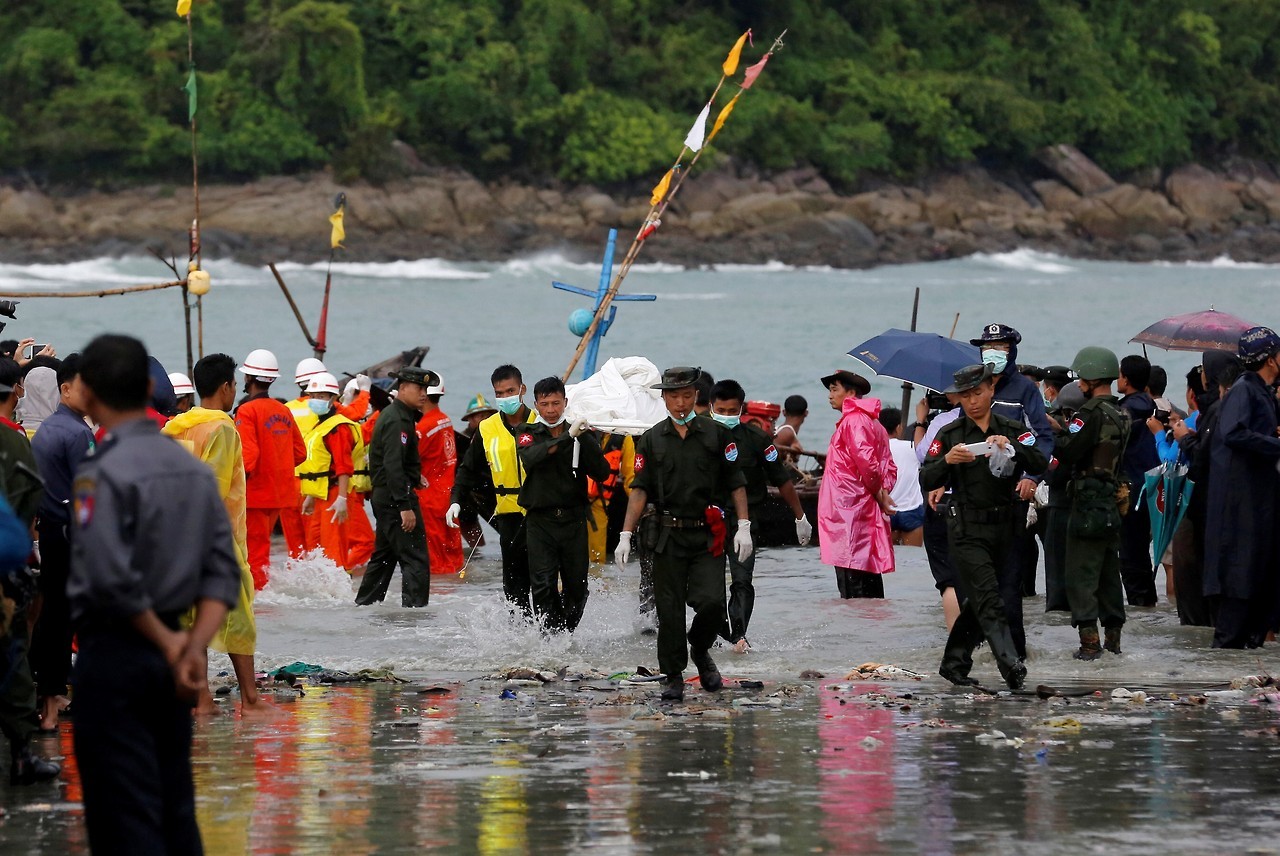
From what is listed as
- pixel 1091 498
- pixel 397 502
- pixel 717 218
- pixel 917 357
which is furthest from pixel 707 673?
pixel 717 218

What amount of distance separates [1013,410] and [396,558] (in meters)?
5.13

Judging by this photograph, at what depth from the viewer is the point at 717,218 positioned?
259 ft

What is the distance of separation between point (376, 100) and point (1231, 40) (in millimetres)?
38605

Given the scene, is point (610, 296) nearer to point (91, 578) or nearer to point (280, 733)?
point (280, 733)

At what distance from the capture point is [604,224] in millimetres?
77062

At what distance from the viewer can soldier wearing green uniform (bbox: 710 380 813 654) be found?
12.0m

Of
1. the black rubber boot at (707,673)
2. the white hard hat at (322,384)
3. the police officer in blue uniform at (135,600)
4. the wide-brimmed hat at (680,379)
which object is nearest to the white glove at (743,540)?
the black rubber boot at (707,673)

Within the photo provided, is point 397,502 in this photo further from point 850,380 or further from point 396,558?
point 850,380

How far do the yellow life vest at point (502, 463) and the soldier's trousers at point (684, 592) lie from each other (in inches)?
119

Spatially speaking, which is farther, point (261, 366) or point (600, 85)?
point (600, 85)

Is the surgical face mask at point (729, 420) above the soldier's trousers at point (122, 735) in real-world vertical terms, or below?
above

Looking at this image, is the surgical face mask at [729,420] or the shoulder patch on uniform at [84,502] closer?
the shoulder patch on uniform at [84,502]

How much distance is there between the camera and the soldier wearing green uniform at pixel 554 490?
12.3 meters

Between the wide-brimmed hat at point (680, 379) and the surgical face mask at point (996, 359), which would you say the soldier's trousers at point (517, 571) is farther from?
the surgical face mask at point (996, 359)
